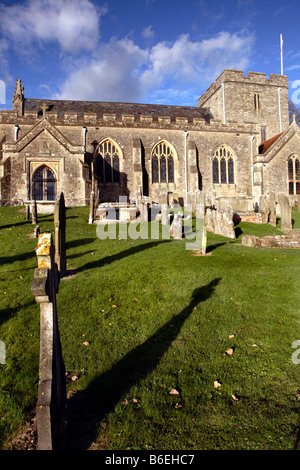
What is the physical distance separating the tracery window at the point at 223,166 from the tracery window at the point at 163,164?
3.75 m

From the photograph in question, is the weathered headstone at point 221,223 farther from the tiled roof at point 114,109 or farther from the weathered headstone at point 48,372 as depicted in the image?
the tiled roof at point 114,109

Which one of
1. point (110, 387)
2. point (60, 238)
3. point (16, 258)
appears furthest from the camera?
point (16, 258)

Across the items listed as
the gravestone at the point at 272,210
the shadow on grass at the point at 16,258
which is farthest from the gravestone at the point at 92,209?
the gravestone at the point at 272,210

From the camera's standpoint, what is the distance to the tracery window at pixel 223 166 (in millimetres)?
25203

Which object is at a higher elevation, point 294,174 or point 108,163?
point 108,163

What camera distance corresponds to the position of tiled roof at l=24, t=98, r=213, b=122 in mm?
25250

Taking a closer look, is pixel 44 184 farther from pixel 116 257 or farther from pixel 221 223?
pixel 116 257

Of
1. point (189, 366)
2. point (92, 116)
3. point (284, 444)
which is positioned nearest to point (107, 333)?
point (189, 366)

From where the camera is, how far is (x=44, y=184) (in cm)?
2056

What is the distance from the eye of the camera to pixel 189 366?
3.95m

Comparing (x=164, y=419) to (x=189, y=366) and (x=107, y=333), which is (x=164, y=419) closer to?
(x=189, y=366)

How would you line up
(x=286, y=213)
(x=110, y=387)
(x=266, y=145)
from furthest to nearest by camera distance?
(x=266, y=145), (x=286, y=213), (x=110, y=387)

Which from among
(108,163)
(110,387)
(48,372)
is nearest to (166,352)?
(110,387)

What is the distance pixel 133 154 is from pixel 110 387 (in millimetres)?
21178
